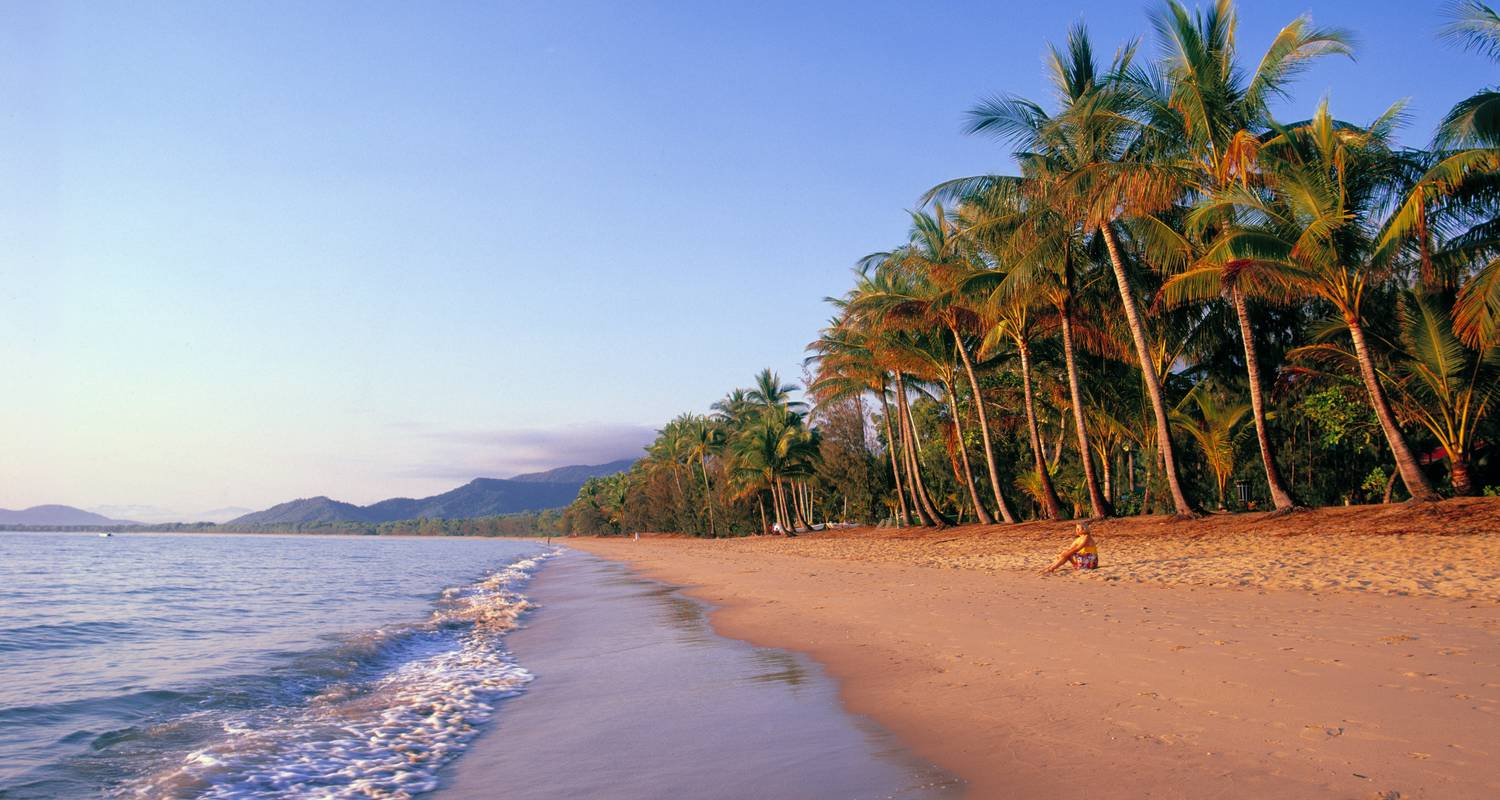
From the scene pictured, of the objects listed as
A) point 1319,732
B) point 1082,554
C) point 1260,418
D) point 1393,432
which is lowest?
point 1319,732

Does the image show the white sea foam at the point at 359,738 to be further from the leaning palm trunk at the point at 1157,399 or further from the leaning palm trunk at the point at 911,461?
the leaning palm trunk at the point at 911,461

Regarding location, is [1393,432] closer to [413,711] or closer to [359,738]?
[413,711]

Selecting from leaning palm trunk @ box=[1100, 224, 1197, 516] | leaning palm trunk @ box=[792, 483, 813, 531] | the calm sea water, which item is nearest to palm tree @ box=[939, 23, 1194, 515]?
leaning palm trunk @ box=[1100, 224, 1197, 516]

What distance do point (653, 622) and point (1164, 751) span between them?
9.05m

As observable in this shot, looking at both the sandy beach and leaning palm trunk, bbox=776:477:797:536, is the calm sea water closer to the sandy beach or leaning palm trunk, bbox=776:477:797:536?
the sandy beach

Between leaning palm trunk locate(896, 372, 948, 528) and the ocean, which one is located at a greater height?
leaning palm trunk locate(896, 372, 948, 528)

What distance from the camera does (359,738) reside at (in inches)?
243

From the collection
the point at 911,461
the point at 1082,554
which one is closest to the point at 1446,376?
the point at 1082,554

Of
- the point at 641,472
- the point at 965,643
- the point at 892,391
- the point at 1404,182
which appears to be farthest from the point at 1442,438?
the point at 641,472

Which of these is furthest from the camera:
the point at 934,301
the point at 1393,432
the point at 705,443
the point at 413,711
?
the point at 705,443

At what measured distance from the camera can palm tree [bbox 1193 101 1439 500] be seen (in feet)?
47.9

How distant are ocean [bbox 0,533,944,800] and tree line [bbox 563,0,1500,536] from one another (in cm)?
1208

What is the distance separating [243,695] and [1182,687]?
8266 millimetres

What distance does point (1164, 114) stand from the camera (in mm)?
17375
